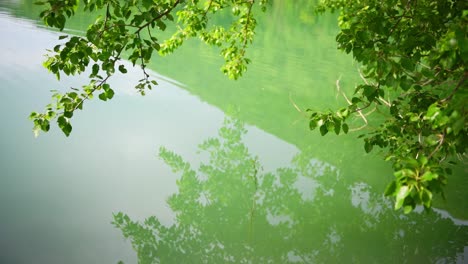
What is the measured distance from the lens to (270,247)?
500 cm

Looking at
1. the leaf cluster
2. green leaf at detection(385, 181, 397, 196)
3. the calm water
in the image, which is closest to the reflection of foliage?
the calm water

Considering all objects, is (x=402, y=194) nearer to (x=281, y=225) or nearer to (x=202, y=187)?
(x=281, y=225)

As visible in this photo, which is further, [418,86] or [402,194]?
[418,86]

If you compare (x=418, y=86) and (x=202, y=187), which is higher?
(x=202, y=187)

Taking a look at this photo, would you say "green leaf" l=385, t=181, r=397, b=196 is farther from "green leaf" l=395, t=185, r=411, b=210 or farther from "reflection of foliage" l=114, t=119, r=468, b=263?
"reflection of foliage" l=114, t=119, r=468, b=263

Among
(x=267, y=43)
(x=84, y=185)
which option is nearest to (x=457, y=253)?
(x=84, y=185)

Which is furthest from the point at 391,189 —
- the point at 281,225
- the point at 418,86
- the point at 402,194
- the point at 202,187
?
the point at 202,187

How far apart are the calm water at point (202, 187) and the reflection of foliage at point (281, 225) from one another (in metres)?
0.02

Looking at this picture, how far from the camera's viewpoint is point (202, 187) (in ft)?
21.8

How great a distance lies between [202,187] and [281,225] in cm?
174

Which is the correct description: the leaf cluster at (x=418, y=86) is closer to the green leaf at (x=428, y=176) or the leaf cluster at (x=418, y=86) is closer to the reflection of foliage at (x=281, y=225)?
the green leaf at (x=428, y=176)

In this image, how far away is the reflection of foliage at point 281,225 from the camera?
4973 millimetres

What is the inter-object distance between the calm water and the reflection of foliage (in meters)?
0.02

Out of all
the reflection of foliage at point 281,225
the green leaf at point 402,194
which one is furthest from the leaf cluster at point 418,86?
the reflection of foliage at point 281,225
